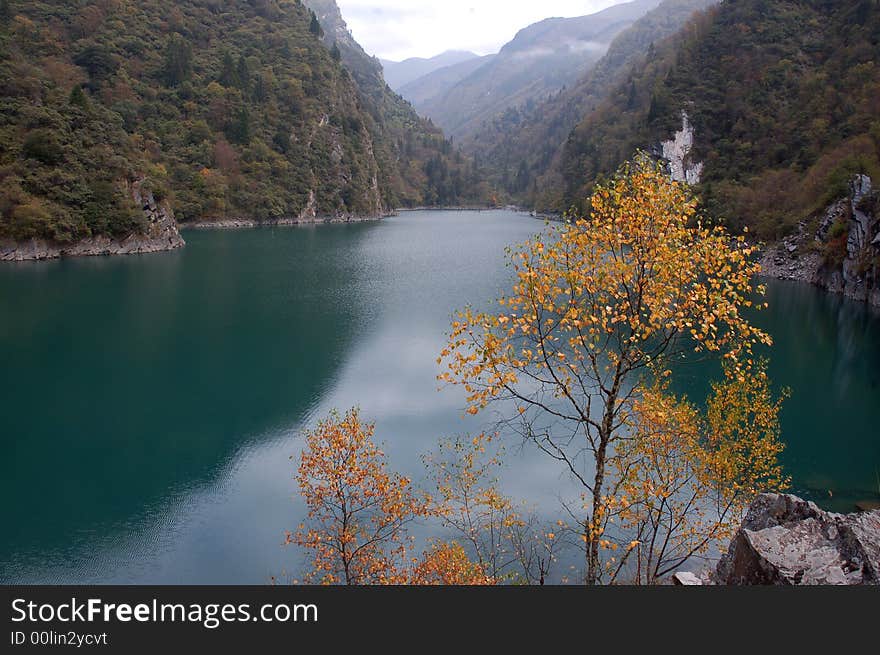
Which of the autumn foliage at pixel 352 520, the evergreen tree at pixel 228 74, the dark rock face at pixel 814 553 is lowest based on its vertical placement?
the autumn foliage at pixel 352 520

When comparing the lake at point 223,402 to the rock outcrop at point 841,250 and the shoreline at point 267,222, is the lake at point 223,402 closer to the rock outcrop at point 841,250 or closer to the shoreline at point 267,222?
the rock outcrop at point 841,250

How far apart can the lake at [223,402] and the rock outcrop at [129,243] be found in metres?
5.57

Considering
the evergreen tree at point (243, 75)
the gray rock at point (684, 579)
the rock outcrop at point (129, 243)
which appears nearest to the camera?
the gray rock at point (684, 579)

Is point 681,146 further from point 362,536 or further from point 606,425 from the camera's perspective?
point 606,425

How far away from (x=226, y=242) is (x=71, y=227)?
23.9 meters

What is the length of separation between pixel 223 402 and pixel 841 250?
2034 inches

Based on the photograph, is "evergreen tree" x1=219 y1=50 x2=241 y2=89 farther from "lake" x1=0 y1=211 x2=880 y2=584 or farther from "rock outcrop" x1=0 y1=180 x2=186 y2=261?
"lake" x1=0 y1=211 x2=880 y2=584

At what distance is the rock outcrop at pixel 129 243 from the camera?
60.1 meters

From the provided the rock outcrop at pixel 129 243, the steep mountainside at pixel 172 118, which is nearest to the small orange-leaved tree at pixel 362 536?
the rock outcrop at pixel 129 243

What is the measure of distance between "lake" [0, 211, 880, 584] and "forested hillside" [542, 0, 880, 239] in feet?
52.6

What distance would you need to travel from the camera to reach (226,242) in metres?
85.3

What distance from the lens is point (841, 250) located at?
51375mm

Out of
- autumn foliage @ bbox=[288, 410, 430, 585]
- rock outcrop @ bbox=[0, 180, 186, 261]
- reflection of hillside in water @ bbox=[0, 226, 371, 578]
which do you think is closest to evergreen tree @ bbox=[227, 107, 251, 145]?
rock outcrop @ bbox=[0, 180, 186, 261]

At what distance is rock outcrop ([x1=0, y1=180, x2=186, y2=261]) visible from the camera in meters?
60.1
